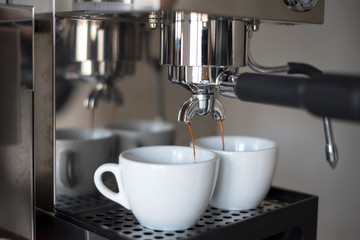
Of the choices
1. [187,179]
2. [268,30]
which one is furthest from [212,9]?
[268,30]

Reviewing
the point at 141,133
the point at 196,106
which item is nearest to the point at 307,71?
the point at 196,106

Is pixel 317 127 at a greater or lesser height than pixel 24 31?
lesser

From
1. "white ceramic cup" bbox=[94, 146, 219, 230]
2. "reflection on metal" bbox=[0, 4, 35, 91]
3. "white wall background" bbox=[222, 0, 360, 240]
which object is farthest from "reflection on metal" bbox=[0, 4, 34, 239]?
"white wall background" bbox=[222, 0, 360, 240]

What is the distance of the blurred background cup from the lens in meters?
0.64

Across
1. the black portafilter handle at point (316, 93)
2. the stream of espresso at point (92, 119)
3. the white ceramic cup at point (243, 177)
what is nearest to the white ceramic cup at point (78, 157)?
the stream of espresso at point (92, 119)

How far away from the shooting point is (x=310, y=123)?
0.85 m

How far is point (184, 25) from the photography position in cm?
49

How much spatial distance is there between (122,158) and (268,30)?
0.47m

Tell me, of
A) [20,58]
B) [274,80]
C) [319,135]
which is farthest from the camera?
[319,135]

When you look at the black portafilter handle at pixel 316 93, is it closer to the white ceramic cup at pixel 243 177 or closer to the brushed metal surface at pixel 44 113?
the white ceramic cup at pixel 243 177

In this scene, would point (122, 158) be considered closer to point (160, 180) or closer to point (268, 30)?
point (160, 180)

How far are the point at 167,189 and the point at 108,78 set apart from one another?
0.68 ft

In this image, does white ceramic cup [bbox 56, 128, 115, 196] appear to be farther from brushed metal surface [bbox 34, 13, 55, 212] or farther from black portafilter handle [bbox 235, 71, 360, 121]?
black portafilter handle [bbox 235, 71, 360, 121]

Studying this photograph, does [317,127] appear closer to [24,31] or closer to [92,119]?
[92,119]
